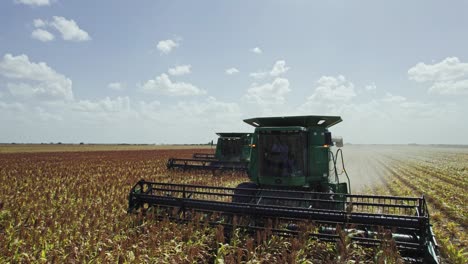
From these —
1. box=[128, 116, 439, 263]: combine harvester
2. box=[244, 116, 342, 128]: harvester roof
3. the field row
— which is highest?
box=[244, 116, 342, 128]: harvester roof

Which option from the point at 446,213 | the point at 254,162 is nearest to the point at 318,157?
the point at 254,162

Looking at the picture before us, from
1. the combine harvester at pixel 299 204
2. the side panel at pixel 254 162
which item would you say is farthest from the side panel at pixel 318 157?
the side panel at pixel 254 162

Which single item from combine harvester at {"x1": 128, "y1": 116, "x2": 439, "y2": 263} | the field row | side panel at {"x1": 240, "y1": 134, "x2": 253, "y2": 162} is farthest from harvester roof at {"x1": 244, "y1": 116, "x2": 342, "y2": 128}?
side panel at {"x1": 240, "y1": 134, "x2": 253, "y2": 162}

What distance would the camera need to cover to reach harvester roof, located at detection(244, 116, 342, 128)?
7751 millimetres

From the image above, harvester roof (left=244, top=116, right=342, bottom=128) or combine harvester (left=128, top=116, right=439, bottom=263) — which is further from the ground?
harvester roof (left=244, top=116, right=342, bottom=128)

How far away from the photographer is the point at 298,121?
7895 mm

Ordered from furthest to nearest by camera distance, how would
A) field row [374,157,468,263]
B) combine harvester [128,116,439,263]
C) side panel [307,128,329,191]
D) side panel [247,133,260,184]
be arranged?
side panel [247,133,260,184] < side panel [307,128,329,191] < field row [374,157,468,263] < combine harvester [128,116,439,263]

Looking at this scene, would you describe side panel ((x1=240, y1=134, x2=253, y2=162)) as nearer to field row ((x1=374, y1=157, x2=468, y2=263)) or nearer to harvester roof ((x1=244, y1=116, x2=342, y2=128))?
field row ((x1=374, y1=157, x2=468, y2=263))

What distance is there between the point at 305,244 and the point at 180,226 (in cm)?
244

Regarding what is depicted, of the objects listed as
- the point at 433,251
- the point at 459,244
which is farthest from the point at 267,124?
the point at 459,244

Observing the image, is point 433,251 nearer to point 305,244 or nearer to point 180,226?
point 305,244

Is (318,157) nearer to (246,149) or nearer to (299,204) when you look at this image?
(299,204)

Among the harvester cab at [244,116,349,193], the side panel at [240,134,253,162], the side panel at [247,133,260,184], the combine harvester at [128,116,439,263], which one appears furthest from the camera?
the side panel at [240,134,253,162]

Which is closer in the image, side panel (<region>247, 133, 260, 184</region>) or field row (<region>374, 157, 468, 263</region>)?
field row (<region>374, 157, 468, 263</region>)
